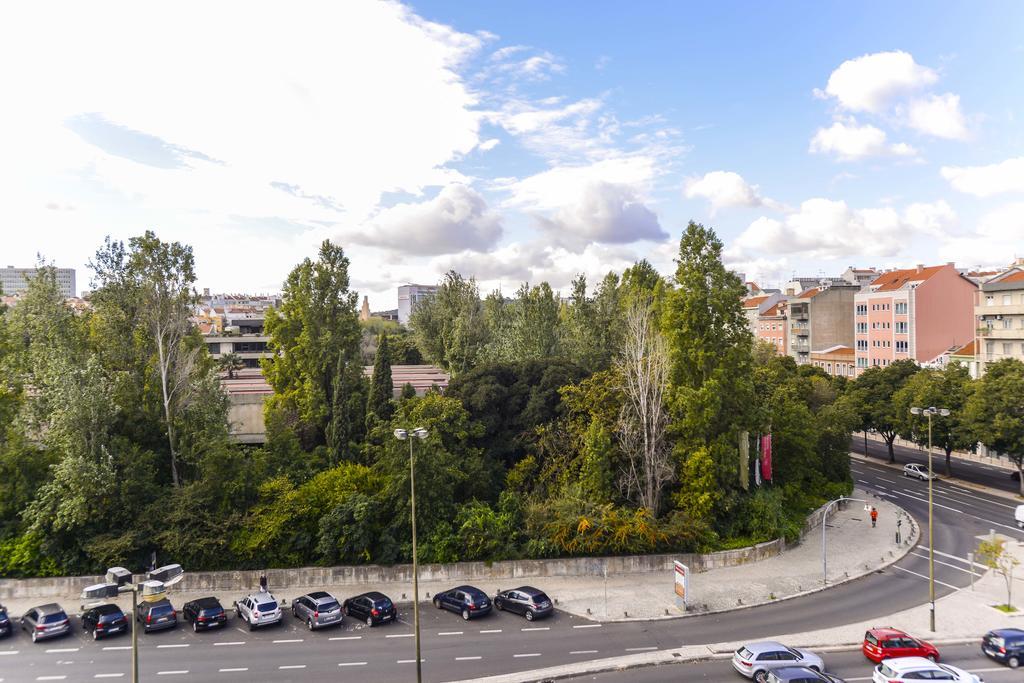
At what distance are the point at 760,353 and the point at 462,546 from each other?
60.7 m

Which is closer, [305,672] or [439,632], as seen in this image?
[305,672]

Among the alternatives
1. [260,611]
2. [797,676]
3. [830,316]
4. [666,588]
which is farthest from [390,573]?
[830,316]

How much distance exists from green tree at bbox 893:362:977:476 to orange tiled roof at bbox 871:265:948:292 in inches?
1088

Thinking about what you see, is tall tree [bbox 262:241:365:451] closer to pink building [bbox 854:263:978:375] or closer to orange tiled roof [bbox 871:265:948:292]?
pink building [bbox 854:263:978:375]

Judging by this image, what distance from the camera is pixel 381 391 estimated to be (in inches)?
1597

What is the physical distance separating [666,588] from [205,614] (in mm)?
19973

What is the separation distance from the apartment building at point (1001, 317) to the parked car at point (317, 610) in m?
65.9

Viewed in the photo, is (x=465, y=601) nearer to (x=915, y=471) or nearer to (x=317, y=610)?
(x=317, y=610)

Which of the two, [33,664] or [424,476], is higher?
[424,476]

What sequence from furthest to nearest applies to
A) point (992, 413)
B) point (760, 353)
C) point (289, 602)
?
point (760, 353) → point (992, 413) → point (289, 602)

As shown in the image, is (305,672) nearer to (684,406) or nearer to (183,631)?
(183,631)

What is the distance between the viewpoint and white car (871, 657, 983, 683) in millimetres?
20406

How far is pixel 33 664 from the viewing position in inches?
935

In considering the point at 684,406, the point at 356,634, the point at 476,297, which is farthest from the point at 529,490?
the point at 476,297
